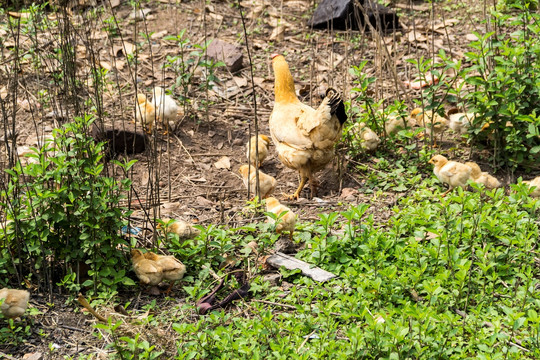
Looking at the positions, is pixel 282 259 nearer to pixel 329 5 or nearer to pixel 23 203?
pixel 23 203

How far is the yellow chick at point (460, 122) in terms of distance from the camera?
6551 millimetres

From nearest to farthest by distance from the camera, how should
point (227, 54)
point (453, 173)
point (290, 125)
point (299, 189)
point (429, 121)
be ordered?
1. point (453, 173)
2. point (290, 125)
3. point (299, 189)
4. point (429, 121)
5. point (227, 54)

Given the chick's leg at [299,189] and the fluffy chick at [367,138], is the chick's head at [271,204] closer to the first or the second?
the chick's leg at [299,189]

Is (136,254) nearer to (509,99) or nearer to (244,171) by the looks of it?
(244,171)

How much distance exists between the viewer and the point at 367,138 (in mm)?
6676

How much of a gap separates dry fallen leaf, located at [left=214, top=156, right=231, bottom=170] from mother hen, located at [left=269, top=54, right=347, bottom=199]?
767 mm

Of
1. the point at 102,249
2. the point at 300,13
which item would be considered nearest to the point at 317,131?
the point at 102,249

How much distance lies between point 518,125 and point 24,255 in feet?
14.4

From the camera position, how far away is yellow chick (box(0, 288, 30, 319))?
160 inches

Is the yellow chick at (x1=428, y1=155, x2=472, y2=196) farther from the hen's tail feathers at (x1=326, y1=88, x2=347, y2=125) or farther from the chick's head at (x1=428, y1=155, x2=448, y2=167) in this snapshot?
the hen's tail feathers at (x1=326, y1=88, x2=347, y2=125)

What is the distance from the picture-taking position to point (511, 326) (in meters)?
3.97

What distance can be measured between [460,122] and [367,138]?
941 millimetres

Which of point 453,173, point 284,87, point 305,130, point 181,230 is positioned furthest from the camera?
point 284,87

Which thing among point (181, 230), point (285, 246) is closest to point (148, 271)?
point (181, 230)
